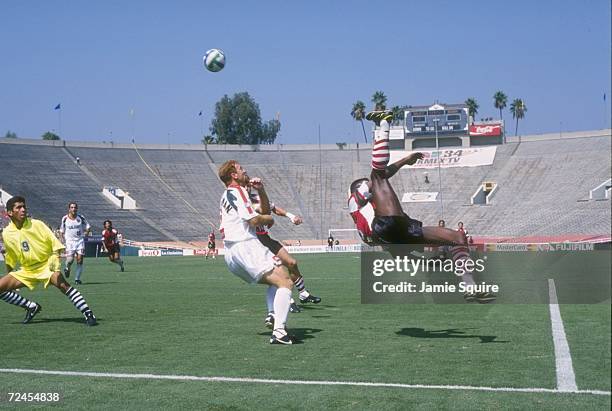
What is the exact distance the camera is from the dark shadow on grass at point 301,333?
29.9 ft

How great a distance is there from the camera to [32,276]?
1062 cm

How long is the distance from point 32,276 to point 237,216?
3687 mm

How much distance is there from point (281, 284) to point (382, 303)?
5.20m

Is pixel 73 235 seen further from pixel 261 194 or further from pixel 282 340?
pixel 282 340

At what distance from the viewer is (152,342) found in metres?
8.98

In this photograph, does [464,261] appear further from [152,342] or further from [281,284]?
[152,342]

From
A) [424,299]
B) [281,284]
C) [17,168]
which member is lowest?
[424,299]

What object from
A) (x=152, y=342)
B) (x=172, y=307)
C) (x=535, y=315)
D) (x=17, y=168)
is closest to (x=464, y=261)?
(x=535, y=315)

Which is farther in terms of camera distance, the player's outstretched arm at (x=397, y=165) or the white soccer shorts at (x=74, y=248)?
the white soccer shorts at (x=74, y=248)

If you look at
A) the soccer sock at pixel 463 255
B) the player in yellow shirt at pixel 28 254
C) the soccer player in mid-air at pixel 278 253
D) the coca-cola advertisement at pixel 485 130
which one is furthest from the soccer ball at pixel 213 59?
the coca-cola advertisement at pixel 485 130

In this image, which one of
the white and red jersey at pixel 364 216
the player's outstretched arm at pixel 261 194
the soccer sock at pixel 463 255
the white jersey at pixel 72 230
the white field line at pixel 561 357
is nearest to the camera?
the white field line at pixel 561 357

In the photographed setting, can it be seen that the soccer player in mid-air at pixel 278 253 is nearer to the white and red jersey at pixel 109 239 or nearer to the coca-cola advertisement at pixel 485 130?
the white and red jersey at pixel 109 239

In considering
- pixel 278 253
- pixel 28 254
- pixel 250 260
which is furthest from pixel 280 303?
pixel 28 254

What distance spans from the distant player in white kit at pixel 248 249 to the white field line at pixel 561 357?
10.1ft
